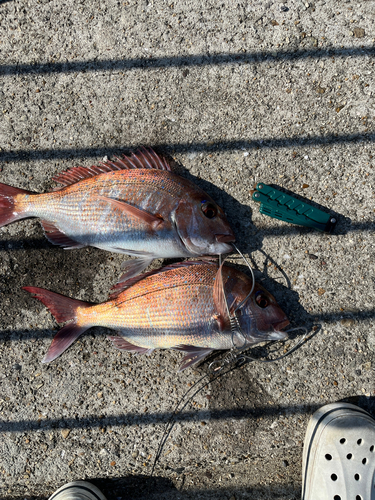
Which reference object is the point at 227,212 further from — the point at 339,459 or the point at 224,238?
the point at 339,459

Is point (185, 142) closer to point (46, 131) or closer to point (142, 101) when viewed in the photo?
point (142, 101)

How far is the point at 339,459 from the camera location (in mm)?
2439

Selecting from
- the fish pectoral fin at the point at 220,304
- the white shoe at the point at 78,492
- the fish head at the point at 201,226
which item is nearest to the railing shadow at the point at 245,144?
the fish head at the point at 201,226

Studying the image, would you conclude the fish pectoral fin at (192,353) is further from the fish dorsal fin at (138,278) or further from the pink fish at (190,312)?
the fish dorsal fin at (138,278)

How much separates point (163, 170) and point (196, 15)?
1.26 metres

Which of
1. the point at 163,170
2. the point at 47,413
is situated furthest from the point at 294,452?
the point at 163,170

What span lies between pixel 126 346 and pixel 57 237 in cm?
92

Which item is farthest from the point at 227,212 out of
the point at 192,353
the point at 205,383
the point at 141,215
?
the point at 205,383

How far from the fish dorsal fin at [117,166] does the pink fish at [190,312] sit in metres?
0.75

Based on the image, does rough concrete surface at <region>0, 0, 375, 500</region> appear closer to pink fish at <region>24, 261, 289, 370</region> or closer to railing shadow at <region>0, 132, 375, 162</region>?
railing shadow at <region>0, 132, 375, 162</region>

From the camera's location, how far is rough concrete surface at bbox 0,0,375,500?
244 cm

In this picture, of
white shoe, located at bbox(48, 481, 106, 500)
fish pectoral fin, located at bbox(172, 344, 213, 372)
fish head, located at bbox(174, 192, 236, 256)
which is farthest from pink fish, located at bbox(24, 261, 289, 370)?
white shoe, located at bbox(48, 481, 106, 500)

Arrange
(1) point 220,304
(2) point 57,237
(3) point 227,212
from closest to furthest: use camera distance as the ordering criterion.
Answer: (1) point 220,304 → (2) point 57,237 → (3) point 227,212

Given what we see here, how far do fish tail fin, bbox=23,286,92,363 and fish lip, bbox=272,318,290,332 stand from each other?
1294mm
